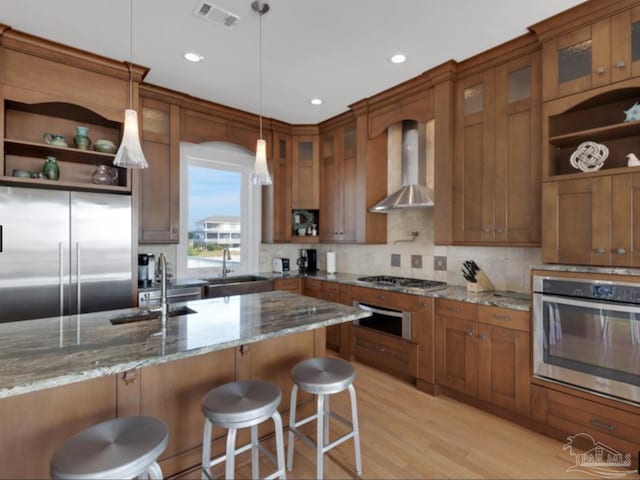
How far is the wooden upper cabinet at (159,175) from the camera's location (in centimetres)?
335

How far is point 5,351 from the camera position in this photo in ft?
4.43

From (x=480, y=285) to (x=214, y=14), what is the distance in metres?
3.00

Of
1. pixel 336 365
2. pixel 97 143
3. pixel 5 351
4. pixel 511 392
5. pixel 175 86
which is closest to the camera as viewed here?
pixel 5 351

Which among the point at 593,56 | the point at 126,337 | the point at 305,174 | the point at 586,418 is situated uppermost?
the point at 593,56

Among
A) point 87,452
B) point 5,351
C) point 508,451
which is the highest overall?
point 5,351

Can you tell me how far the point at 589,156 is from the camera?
222cm

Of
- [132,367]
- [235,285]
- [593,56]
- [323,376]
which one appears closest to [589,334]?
[323,376]

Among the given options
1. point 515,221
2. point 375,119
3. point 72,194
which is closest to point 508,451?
point 515,221

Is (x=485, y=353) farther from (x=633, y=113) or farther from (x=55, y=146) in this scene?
(x=55, y=146)

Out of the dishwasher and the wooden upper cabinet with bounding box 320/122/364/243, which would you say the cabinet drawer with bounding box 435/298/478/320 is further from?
the dishwasher

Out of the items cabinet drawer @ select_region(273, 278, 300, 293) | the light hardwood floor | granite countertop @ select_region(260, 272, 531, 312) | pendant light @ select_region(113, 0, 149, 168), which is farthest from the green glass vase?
granite countertop @ select_region(260, 272, 531, 312)

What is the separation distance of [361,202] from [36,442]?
3.35m

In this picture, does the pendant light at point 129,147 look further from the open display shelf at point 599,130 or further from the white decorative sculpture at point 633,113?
the white decorative sculpture at point 633,113

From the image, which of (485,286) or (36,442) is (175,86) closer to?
(36,442)
